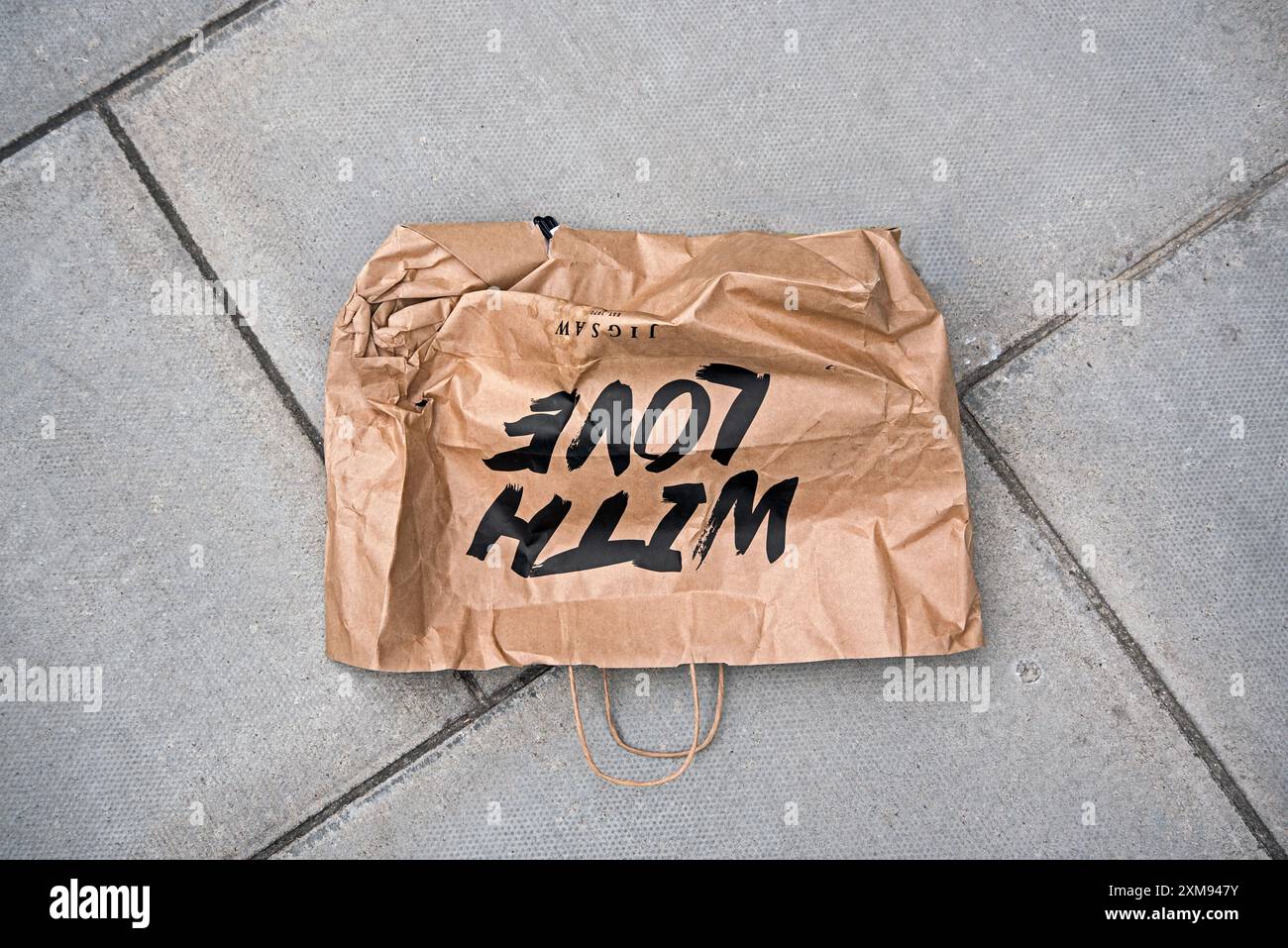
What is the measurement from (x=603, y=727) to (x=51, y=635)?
2.87 feet

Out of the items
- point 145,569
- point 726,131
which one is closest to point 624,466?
point 726,131

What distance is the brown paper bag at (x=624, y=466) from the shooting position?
122 cm

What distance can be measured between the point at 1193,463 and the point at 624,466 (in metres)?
0.92

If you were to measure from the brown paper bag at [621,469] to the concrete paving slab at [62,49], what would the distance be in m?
0.61

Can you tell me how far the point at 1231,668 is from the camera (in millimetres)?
1334

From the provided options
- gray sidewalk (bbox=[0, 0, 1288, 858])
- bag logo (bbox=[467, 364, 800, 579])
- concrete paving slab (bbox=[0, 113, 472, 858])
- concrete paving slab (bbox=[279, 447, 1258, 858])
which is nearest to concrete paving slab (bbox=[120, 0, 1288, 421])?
gray sidewalk (bbox=[0, 0, 1288, 858])

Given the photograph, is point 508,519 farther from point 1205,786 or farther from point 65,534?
point 1205,786

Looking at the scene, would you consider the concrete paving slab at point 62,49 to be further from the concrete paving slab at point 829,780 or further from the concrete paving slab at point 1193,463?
the concrete paving slab at point 1193,463

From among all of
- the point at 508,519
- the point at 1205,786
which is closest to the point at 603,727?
the point at 508,519

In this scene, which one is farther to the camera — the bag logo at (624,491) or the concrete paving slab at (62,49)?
the concrete paving slab at (62,49)

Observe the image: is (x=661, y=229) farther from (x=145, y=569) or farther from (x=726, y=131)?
(x=145, y=569)

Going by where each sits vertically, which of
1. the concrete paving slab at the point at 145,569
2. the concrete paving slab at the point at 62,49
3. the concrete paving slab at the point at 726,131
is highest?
the concrete paving slab at the point at 62,49

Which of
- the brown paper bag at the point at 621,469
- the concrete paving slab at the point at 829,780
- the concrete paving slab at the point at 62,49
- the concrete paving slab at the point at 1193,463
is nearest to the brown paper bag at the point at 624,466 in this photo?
the brown paper bag at the point at 621,469

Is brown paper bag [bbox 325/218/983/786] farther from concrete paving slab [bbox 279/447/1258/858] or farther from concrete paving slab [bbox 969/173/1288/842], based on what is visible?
concrete paving slab [bbox 969/173/1288/842]
